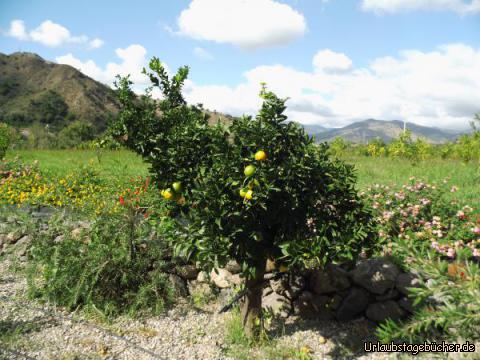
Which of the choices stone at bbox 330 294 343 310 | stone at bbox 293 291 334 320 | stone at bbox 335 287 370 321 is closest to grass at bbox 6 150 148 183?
stone at bbox 293 291 334 320

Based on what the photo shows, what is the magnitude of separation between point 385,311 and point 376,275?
0.36 metres

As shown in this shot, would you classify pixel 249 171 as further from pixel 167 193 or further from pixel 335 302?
pixel 335 302

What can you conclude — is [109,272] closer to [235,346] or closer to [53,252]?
[53,252]

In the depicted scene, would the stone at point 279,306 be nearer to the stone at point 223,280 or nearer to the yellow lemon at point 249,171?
the stone at point 223,280

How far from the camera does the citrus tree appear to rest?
2768 millimetres

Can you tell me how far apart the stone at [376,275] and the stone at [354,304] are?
0.09 meters

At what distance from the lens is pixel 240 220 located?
2844 millimetres

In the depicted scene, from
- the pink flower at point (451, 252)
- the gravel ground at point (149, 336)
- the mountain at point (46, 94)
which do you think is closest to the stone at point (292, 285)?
the gravel ground at point (149, 336)

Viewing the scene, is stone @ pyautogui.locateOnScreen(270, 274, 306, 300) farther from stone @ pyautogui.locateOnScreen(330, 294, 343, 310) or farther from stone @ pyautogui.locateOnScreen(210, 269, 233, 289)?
stone @ pyautogui.locateOnScreen(210, 269, 233, 289)

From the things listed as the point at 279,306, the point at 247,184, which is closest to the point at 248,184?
the point at 247,184

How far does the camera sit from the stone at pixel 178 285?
435cm

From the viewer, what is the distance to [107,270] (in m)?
4.06

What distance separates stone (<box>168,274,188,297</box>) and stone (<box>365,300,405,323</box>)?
2092mm

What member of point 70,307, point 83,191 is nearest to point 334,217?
point 70,307
